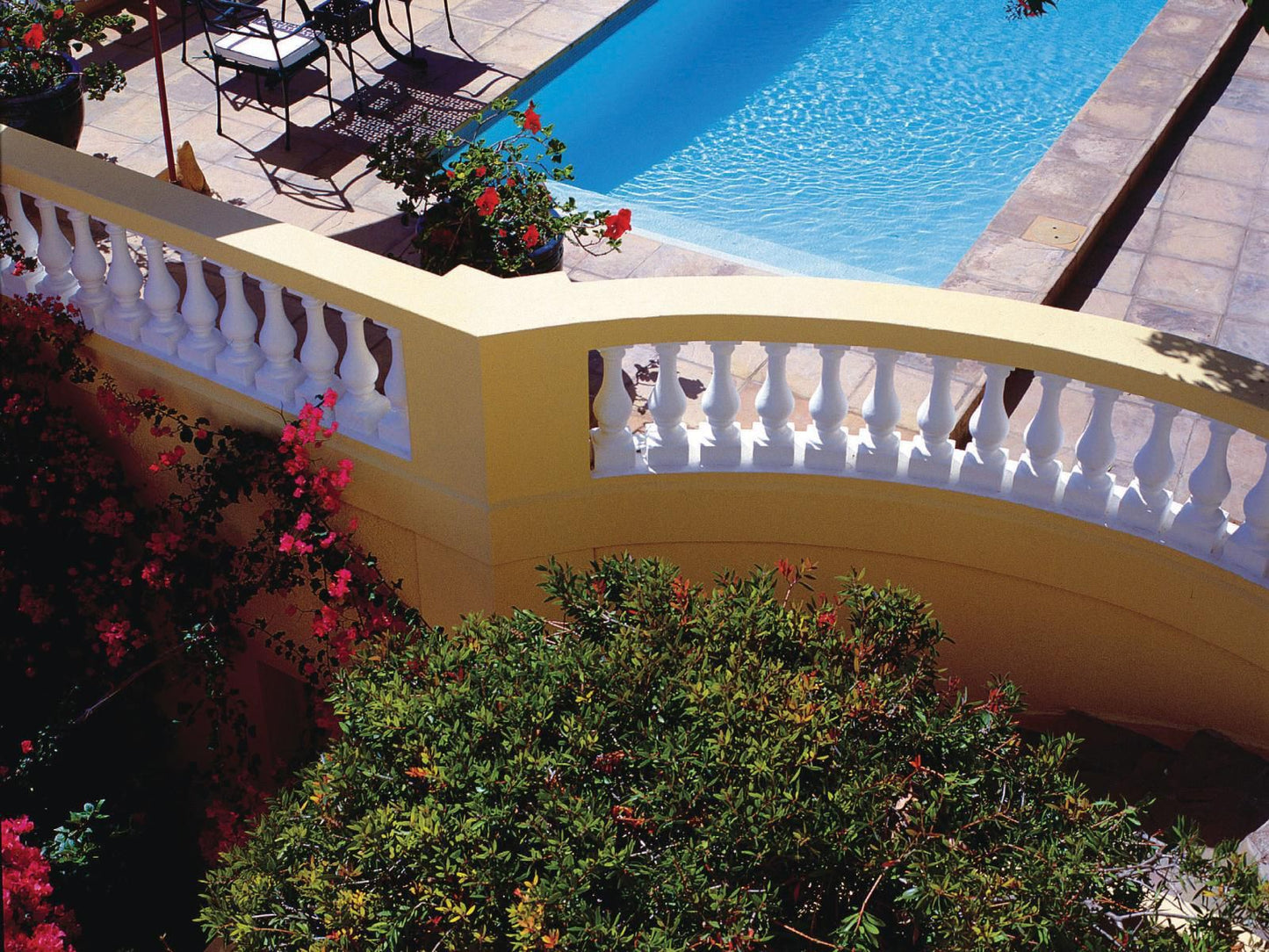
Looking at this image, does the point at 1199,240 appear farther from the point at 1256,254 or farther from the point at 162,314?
the point at 162,314

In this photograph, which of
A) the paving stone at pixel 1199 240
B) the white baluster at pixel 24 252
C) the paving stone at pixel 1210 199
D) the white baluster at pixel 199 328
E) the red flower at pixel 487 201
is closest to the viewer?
the white baluster at pixel 199 328

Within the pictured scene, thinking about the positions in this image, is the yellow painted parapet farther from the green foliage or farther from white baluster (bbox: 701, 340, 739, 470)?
the green foliage

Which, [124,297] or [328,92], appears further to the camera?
[328,92]

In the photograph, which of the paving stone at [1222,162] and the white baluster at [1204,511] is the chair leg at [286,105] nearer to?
the paving stone at [1222,162]

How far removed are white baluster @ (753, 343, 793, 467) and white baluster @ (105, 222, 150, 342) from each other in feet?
8.24

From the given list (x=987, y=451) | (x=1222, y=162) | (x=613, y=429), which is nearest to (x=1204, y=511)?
(x=987, y=451)

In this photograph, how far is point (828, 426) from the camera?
4691 millimetres

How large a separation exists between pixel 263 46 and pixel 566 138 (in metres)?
2.71

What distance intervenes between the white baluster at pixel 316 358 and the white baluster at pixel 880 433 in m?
1.66

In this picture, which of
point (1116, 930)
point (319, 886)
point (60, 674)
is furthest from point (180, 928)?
point (1116, 930)

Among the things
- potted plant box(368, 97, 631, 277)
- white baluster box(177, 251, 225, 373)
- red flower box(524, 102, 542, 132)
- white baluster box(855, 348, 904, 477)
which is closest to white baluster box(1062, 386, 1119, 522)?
white baluster box(855, 348, 904, 477)

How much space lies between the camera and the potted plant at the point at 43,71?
22.1ft

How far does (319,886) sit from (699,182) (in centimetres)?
768

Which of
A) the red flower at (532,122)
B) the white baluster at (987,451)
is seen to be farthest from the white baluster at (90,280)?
the white baluster at (987,451)
